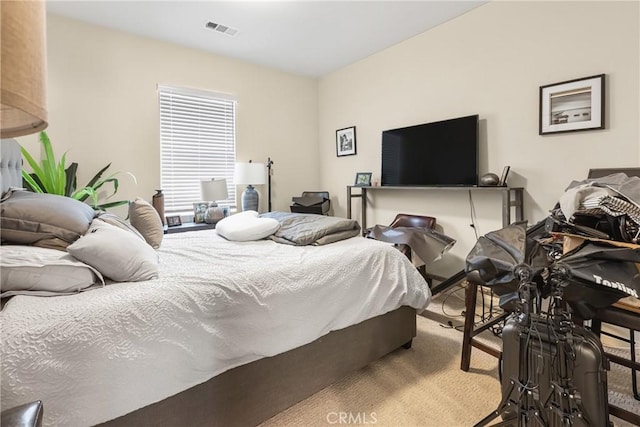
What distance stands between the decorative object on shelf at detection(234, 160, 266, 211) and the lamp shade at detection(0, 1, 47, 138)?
3347mm

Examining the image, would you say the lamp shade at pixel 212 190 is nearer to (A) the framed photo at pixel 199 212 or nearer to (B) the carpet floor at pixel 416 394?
(A) the framed photo at pixel 199 212

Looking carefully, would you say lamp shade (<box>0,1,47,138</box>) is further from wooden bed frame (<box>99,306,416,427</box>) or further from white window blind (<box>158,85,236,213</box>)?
white window blind (<box>158,85,236,213</box>)

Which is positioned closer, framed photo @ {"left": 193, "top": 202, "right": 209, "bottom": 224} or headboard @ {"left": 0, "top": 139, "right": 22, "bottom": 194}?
headboard @ {"left": 0, "top": 139, "right": 22, "bottom": 194}

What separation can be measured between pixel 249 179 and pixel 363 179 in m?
1.45

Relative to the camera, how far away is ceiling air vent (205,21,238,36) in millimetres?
3137

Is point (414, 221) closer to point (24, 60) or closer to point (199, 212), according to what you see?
point (199, 212)

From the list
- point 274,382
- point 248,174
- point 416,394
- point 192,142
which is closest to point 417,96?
point 248,174

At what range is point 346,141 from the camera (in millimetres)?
4367

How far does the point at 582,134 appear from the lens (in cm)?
238

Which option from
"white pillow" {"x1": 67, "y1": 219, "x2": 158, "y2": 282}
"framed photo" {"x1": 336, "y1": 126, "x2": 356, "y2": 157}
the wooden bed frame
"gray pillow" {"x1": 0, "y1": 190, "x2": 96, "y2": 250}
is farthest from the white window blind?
the wooden bed frame

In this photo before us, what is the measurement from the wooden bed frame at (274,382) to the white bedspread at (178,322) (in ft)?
0.21

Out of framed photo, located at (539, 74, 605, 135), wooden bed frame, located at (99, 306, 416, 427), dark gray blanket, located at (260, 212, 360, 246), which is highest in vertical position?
framed photo, located at (539, 74, 605, 135)

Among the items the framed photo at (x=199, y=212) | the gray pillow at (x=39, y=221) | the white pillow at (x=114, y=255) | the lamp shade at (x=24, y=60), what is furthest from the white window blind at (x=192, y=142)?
the lamp shade at (x=24, y=60)

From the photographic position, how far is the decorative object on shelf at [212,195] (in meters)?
3.50
